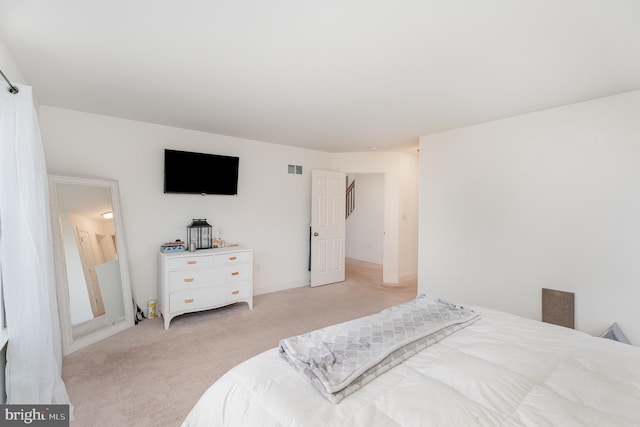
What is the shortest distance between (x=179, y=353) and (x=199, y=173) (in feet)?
7.31

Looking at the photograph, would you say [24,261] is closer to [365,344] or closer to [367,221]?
[365,344]

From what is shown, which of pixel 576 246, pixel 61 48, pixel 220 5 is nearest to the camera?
pixel 220 5

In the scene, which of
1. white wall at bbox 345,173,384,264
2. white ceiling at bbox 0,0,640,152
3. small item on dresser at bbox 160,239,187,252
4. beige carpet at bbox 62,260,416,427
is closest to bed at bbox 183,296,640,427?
beige carpet at bbox 62,260,416,427

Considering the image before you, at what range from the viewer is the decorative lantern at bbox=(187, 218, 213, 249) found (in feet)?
12.8

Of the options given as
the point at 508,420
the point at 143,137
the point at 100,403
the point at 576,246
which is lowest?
the point at 100,403

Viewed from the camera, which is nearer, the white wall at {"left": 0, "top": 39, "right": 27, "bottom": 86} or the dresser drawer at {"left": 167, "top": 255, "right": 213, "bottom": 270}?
the white wall at {"left": 0, "top": 39, "right": 27, "bottom": 86}

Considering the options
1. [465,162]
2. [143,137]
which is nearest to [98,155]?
[143,137]

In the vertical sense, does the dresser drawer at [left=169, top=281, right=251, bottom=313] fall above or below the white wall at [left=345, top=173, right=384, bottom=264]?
below

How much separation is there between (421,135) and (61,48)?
3.81m

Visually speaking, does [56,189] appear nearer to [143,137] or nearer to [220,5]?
[143,137]

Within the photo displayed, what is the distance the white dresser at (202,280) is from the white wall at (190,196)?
436 millimetres

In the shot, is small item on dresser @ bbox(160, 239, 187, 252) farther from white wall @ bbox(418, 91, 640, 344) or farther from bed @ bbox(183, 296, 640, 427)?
white wall @ bbox(418, 91, 640, 344)

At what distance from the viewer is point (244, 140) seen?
4453mm

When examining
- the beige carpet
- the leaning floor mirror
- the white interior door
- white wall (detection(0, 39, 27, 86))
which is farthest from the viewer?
the white interior door
